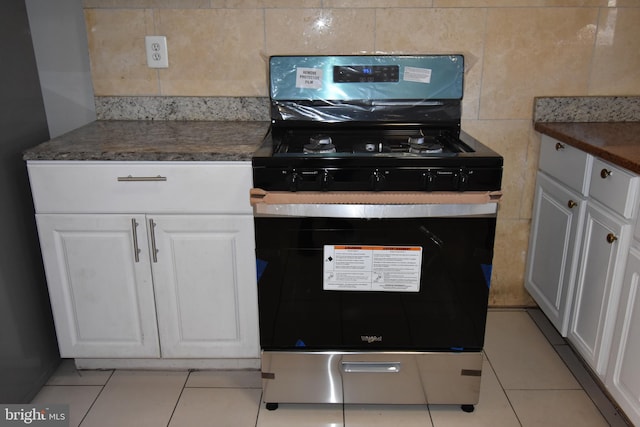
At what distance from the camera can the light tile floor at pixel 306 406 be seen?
5.68 ft

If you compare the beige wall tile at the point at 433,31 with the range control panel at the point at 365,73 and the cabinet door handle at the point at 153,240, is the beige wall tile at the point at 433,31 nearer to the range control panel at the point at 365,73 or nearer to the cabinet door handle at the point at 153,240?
the range control panel at the point at 365,73

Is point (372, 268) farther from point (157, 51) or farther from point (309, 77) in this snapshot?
point (157, 51)

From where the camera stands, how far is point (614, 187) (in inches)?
61.9

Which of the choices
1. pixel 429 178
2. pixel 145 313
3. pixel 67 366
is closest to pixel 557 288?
pixel 429 178

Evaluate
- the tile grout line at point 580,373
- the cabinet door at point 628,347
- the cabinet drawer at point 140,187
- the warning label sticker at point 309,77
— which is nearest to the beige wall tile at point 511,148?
the tile grout line at point 580,373

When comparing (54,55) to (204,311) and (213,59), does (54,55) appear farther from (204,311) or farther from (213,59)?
(204,311)

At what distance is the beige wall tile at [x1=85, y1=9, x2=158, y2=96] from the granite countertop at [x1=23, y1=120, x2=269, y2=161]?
0.54ft

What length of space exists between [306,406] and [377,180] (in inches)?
33.0

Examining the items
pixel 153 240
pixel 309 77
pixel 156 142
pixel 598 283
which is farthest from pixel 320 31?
pixel 598 283

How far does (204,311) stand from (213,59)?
99 centimetres

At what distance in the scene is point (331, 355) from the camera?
171 centimetres

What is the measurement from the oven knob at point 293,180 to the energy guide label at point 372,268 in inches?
8.0

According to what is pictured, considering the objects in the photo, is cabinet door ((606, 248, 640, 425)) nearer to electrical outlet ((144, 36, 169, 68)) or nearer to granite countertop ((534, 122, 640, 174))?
granite countertop ((534, 122, 640, 174))

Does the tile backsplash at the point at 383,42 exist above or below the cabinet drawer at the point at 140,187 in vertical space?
above
